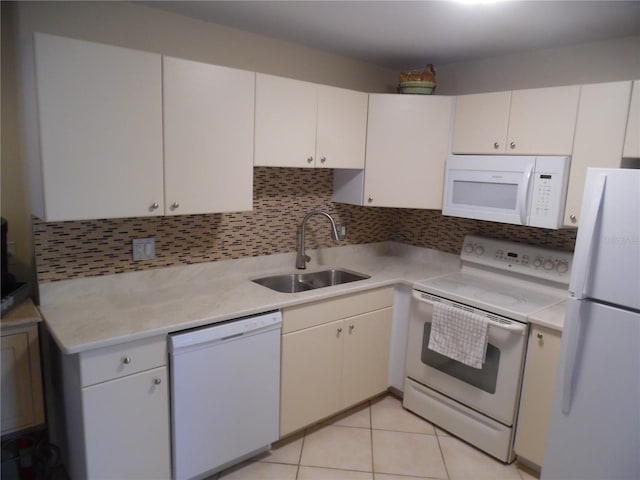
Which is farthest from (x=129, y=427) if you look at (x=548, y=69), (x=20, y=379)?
(x=548, y=69)

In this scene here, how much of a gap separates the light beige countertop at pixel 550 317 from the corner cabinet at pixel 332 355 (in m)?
0.86

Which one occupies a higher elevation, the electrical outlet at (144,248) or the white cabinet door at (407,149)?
the white cabinet door at (407,149)

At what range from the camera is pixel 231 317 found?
1.97 metres

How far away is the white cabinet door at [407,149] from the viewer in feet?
8.79

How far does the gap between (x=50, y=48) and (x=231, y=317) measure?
4.22 feet

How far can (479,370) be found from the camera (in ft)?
7.69

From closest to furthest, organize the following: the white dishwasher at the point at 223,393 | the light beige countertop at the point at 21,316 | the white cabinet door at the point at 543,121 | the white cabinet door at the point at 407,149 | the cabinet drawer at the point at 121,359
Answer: the cabinet drawer at the point at 121,359 → the light beige countertop at the point at 21,316 → the white dishwasher at the point at 223,393 → the white cabinet door at the point at 543,121 → the white cabinet door at the point at 407,149

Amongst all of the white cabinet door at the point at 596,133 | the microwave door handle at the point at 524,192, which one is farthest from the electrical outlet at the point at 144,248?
the white cabinet door at the point at 596,133

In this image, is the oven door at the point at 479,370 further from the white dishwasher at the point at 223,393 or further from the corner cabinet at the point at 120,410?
the corner cabinet at the point at 120,410

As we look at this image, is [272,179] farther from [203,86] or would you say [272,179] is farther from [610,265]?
[610,265]

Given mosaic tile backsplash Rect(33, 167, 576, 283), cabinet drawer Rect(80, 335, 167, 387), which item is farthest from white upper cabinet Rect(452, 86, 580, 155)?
cabinet drawer Rect(80, 335, 167, 387)

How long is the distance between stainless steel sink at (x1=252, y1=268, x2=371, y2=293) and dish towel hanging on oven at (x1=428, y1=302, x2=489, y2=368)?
538 mm

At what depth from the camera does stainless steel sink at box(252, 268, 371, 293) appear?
2711 millimetres

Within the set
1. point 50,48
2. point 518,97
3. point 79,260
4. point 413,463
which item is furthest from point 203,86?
point 413,463
